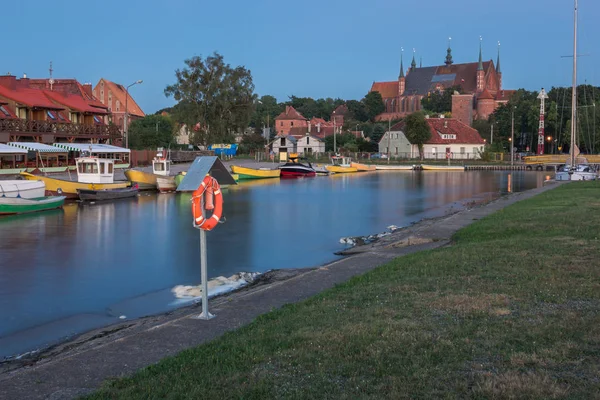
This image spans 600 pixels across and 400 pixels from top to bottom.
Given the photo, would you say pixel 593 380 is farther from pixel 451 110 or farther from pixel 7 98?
pixel 451 110

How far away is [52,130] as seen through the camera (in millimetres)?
61312

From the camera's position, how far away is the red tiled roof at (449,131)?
118225 mm

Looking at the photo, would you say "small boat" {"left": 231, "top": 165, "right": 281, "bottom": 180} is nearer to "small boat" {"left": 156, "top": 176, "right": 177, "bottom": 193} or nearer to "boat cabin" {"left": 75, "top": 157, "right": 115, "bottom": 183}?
"small boat" {"left": 156, "top": 176, "right": 177, "bottom": 193}

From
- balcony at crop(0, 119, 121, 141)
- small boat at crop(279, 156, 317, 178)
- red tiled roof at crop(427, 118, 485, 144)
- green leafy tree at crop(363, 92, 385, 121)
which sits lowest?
small boat at crop(279, 156, 317, 178)

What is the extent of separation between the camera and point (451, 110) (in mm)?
173000

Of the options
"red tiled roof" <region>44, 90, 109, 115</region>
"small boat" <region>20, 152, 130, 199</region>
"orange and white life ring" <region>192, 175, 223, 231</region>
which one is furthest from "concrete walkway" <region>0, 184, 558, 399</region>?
"red tiled roof" <region>44, 90, 109, 115</region>

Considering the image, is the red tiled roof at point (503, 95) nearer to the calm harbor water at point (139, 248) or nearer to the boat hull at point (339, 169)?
the boat hull at point (339, 169)

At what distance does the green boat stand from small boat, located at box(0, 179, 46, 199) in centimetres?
31

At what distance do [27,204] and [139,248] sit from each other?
43.6 feet

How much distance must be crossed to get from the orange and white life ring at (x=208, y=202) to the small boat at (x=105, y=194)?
1314 inches

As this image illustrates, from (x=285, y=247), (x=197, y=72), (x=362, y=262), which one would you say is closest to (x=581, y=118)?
(x=197, y=72)

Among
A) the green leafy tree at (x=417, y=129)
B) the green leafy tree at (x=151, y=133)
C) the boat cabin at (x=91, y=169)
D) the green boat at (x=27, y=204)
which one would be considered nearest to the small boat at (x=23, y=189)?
the green boat at (x=27, y=204)

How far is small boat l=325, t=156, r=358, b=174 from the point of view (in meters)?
90.5

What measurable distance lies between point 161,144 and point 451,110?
3756 inches
